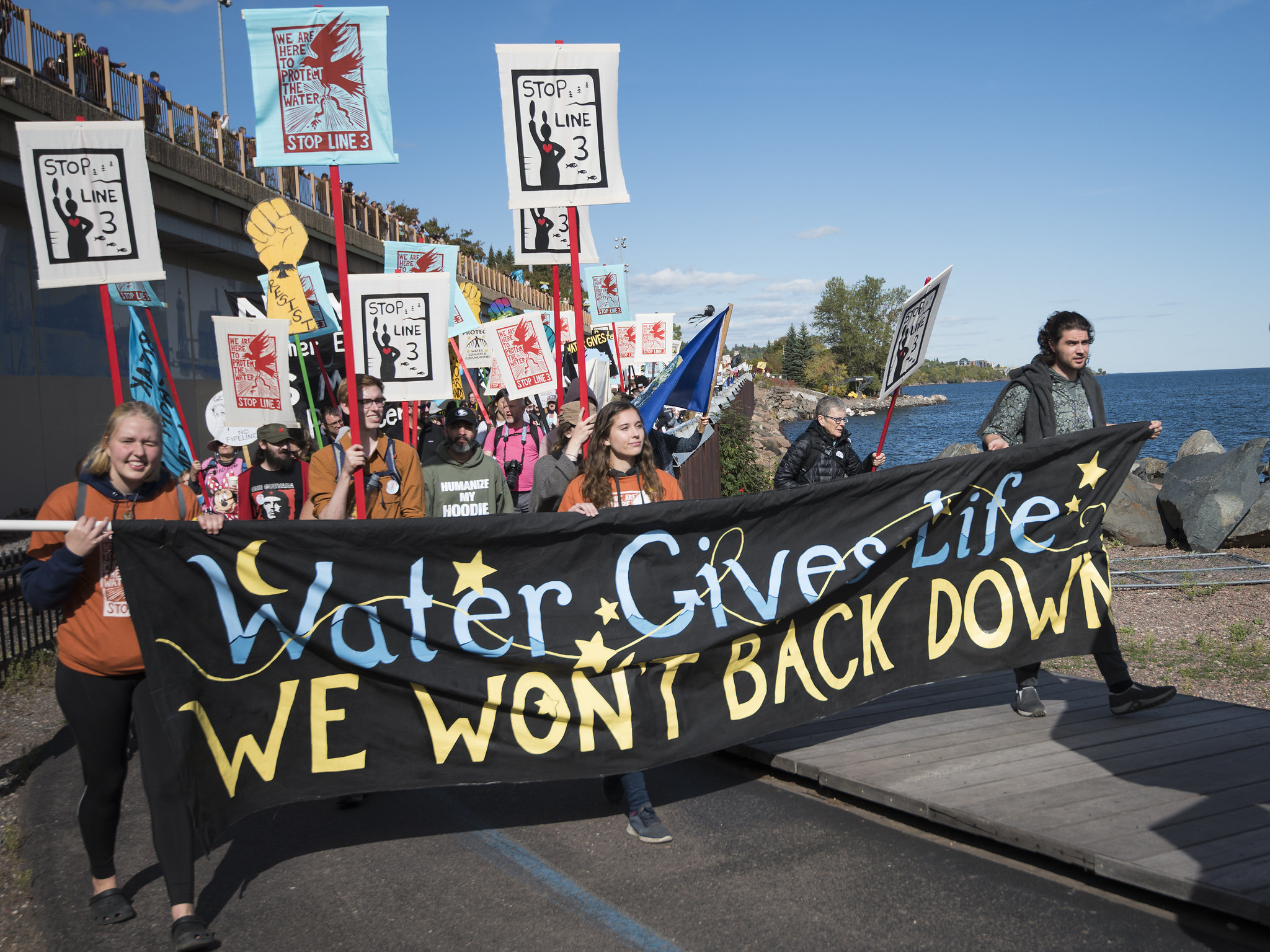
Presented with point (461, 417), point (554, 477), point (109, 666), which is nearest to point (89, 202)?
point (461, 417)

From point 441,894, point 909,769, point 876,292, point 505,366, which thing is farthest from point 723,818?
point 876,292

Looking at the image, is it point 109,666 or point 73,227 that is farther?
point 73,227

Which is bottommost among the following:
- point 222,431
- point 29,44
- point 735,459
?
point 735,459

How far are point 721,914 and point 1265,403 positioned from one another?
98.7 m

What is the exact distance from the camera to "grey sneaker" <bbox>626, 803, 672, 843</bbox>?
14.0 feet

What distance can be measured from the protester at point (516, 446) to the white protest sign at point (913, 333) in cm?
411

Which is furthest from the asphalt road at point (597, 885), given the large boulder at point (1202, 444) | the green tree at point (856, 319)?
the green tree at point (856, 319)

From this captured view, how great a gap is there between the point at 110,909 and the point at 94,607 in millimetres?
1207

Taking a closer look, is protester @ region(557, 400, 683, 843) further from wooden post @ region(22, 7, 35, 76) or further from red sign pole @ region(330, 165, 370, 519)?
wooden post @ region(22, 7, 35, 76)

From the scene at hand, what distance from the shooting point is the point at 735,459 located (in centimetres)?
1781

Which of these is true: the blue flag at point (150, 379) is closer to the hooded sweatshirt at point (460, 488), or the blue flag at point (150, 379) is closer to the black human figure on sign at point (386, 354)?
the black human figure on sign at point (386, 354)

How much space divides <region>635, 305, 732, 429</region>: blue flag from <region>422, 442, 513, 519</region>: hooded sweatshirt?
4.47 feet

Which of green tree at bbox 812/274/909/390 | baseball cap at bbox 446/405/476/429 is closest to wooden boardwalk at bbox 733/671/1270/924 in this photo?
baseball cap at bbox 446/405/476/429

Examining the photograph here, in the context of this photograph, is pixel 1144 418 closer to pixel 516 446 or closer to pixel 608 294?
pixel 608 294
